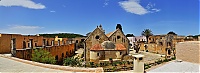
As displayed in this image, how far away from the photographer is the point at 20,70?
24.9 ft

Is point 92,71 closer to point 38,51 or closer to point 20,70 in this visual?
point 20,70

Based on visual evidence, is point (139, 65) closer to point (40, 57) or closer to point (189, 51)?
point (189, 51)

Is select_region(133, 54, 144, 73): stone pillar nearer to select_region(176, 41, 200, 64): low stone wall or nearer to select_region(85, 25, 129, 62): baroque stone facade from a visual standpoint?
select_region(176, 41, 200, 64): low stone wall

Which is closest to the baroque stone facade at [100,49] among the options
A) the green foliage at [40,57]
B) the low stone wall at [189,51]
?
the green foliage at [40,57]

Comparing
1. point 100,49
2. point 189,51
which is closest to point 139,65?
point 189,51

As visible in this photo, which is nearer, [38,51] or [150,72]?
[150,72]

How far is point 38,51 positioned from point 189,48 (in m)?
10.9

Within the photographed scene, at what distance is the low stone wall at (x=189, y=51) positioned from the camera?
7.84 metres

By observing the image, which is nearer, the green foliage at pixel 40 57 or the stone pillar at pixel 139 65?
the stone pillar at pixel 139 65

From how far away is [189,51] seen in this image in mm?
8297

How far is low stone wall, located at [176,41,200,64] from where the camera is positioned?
308 inches

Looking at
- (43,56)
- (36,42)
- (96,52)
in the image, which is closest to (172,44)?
(96,52)

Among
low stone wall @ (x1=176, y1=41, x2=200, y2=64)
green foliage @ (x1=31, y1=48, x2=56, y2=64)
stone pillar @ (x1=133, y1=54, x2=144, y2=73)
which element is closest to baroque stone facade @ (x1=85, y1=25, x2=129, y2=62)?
green foliage @ (x1=31, y1=48, x2=56, y2=64)

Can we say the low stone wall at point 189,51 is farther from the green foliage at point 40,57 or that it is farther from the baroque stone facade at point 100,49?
the baroque stone facade at point 100,49
